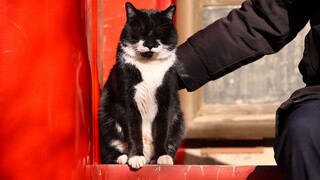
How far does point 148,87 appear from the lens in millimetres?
2529

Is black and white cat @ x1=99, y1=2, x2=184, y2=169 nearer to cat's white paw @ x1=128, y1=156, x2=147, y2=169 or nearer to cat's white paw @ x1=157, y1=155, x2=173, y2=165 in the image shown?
cat's white paw @ x1=157, y1=155, x2=173, y2=165

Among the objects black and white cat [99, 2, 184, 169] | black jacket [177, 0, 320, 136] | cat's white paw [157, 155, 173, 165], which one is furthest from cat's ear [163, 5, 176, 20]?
cat's white paw [157, 155, 173, 165]

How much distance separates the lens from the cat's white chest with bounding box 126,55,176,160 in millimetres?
2523

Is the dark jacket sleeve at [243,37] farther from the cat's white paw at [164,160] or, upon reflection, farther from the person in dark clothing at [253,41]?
the cat's white paw at [164,160]

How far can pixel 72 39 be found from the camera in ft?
6.48

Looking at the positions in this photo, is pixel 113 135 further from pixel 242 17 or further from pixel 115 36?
pixel 242 17

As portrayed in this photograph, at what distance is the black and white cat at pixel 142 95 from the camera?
2.51 m

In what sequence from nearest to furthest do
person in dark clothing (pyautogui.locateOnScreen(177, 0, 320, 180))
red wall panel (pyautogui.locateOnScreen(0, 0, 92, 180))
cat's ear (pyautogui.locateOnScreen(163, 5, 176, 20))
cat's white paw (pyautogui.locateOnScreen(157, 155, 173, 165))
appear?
red wall panel (pyautogui.locateOnScreen(0, 0, 92, 180)), person in dark clothing (pyautogui.locateOnScreen(177, 0, 320, 180)), cat's white paw (pyautogui.locateOnScreen(157, 155, 173, 165)), cat's ear (pyautogui.locateOnScreen(163, 5, 176, 20))

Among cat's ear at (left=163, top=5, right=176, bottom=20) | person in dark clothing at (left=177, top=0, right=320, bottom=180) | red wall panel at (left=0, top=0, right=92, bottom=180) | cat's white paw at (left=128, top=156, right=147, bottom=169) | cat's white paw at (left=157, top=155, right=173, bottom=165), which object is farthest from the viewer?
cat's ear at (left=163, top=5, right=176, bottom=20)

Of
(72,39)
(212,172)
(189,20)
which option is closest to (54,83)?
(72,39)

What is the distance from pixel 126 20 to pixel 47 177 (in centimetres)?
97

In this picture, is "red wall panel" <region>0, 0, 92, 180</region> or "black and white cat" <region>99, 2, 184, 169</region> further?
"black and white cat" <region>99, 2, 184, 169</region>

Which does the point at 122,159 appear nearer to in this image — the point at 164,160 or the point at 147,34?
the point at 164,160

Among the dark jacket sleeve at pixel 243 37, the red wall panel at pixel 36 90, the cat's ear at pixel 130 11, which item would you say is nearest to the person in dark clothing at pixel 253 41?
the dark jacket sleeve at pixel 243 37
